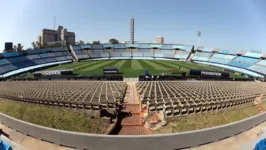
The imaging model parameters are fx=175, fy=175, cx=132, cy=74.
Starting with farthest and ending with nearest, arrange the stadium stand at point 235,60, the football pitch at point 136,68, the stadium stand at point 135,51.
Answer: the stadium stand at point 135,51 < the stadium stand at point 235,60 < the football pitch at point 136,68

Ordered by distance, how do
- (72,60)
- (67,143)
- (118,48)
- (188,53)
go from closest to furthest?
(67,143)
(72,60)
(188,53)
(118,48)

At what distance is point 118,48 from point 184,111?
77947 millimetres

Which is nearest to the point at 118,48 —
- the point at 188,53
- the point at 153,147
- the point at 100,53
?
the point at 100,53

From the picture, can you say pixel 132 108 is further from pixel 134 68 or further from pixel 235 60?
pixel 235 60

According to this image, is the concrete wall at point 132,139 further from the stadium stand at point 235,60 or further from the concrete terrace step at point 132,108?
the stadium stand at point 235,60

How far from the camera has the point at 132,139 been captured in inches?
347

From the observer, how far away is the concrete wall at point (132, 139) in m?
8.83

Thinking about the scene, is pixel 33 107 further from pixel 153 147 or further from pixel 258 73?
pixel 258 73

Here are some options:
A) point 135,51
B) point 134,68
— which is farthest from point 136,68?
point 135,51

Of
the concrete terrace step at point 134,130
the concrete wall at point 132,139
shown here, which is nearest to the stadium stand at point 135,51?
the concrete wall at point 132,139

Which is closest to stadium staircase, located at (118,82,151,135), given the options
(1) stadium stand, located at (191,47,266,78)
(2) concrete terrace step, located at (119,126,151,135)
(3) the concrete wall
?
(2) concrete terrace step, located at (119,126,151,135)

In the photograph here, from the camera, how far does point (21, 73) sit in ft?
166

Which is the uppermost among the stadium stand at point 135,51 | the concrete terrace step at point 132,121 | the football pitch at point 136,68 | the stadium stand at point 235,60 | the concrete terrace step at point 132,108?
the stadium stand at point 135,51

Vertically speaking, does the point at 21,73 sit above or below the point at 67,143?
→ above
